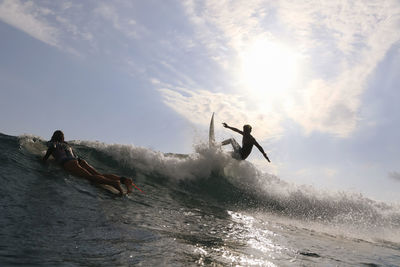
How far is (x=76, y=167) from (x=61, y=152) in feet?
2.63

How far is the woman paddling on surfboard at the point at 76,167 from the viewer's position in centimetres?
773

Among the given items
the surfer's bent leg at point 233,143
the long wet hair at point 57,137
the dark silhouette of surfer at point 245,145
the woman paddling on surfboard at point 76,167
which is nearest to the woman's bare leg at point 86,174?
Result: the woman paddling on surfboard at point 76,167

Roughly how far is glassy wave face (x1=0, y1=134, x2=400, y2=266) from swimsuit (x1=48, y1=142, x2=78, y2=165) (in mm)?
293

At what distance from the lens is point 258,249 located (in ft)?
16.4

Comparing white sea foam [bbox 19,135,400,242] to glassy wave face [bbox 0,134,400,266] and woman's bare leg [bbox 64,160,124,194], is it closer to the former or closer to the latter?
glassy wave face [bbox 0,134,400,266]

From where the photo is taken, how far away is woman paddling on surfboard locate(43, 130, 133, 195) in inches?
304

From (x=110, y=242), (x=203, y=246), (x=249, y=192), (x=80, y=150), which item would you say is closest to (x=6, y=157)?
(x=80, y=150)

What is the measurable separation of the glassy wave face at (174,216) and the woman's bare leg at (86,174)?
187 mm

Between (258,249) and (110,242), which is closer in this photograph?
(110,242)

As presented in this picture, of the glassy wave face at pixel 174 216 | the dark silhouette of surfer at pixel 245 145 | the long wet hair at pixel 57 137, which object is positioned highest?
the dark silhouette of surfer at pixel 245 145

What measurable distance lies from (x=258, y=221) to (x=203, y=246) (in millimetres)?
4072

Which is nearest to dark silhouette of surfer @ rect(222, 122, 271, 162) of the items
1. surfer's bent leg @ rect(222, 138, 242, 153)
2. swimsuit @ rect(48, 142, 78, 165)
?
surfer's bent leg @ rect(222, 138, 242, 153)

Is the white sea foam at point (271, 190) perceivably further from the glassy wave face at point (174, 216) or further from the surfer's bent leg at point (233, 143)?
the surfer's bent leg at point (233, 143)

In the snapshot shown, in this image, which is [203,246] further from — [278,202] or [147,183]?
[278,202]
